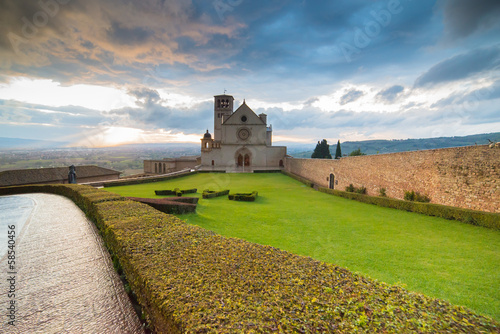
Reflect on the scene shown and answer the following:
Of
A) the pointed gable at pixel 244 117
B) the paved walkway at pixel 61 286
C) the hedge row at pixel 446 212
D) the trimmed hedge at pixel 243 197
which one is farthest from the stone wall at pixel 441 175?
the pointed gable at pixel 244 117

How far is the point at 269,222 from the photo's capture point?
9273 millimetres

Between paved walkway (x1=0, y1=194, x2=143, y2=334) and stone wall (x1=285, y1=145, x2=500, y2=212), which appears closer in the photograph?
paved walkway (x1=0, y1=194, x2=143, y2=334)

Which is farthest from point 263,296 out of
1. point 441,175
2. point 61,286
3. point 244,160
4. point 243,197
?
point 244,160

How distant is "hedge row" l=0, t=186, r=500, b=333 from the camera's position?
83.1 inches

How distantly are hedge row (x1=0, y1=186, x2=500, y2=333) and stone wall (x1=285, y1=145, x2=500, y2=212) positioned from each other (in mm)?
10115

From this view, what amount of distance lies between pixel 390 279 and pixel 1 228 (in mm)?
11439

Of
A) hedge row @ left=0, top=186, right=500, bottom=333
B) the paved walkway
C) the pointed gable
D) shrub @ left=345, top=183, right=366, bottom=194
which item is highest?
the pointed gable

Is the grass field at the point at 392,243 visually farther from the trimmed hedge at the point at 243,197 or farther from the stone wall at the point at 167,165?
the stone wall at the point at 167,165

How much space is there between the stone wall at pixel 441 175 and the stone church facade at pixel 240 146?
24139 millimetres

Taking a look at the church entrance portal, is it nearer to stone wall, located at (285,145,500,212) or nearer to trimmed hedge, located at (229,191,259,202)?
stone wall, located at (285,145,500,212)

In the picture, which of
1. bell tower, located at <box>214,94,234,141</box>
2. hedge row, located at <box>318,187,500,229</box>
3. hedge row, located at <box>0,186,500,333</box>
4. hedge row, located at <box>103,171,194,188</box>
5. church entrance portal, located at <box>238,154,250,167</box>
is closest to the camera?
hedge row, located at <box>0,186,500,333</box>

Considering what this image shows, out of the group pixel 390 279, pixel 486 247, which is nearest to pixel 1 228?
pixel 390 279

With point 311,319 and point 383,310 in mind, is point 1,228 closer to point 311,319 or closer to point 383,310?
point 311,319

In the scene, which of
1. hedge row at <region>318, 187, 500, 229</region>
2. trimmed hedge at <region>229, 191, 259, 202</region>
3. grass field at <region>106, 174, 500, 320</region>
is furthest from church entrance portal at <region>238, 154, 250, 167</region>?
grass field at <region>106, 174, 500, 320</region>
